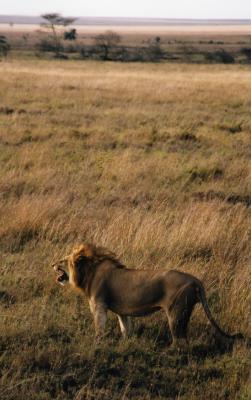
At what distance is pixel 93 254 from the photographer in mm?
4105

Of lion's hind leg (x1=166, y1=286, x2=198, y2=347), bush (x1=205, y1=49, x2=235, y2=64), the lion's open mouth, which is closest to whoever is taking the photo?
lion's hind leg (x1=166, y1=286, x2=198, y2=347)

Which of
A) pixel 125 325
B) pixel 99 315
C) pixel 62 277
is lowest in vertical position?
pixel 125 325

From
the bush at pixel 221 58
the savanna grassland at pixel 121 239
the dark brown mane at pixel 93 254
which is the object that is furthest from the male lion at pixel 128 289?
the bush at pixel 221 58

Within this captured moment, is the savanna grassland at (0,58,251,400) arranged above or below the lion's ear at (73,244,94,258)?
below

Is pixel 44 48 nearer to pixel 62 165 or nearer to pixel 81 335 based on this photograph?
pixel 62 165

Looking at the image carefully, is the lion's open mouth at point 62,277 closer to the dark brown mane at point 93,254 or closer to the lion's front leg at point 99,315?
the dark brown mane at point 93,254

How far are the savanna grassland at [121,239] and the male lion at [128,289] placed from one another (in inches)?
11.0

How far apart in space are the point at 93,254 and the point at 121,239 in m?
1.73

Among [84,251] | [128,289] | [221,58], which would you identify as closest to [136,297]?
[128,289]

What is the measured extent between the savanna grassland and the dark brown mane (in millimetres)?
554

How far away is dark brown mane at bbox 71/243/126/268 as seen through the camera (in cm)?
405

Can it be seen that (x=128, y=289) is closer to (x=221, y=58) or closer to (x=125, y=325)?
(x=125, y=325)

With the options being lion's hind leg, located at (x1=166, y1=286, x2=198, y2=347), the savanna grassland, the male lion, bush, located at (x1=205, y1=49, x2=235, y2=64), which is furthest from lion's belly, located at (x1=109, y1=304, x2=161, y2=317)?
bush, located at (x1=205, y1=49, x2=235, y2=64)

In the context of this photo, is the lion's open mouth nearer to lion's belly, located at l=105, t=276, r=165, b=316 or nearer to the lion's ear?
→ the lion's ear
